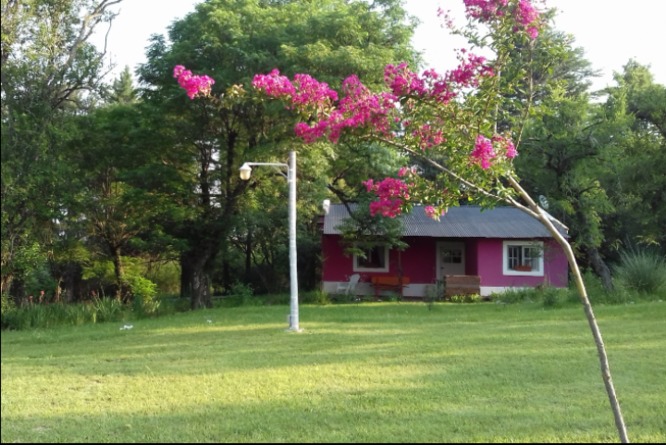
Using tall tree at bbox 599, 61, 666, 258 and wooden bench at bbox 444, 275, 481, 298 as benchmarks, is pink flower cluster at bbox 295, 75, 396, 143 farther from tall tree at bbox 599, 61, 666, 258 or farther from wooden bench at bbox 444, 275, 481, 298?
wooden bench at bbox 444, 275, 481, 298

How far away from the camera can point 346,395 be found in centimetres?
656

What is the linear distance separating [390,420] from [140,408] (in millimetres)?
2466

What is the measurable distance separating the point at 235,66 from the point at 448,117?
12.8 m

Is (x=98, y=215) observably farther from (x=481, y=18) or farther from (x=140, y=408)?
(x=481, y=18)

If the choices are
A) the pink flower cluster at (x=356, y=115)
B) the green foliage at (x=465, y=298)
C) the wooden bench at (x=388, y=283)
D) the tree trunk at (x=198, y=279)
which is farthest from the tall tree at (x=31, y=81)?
the green foliage at (x=465, y=298)

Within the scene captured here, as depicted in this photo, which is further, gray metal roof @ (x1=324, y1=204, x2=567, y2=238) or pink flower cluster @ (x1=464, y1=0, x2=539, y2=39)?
gray metal roof @ (x1=324, y1=204, x2=567, y2=238)

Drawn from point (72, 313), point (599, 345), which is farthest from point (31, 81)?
point (72, 313)

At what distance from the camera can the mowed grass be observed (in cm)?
531

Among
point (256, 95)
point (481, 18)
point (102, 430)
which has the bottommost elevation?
point (102, 430)

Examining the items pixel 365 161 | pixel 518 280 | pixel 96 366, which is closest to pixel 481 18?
pixel 96 366

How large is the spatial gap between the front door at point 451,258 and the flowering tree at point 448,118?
19.4 metres

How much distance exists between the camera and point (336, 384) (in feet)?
23.3

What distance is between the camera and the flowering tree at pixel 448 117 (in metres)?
4.79

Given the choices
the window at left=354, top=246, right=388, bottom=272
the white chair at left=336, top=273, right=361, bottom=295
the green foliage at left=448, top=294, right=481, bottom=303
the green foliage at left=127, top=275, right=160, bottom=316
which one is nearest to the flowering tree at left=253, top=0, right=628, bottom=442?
the green foliage at left=127, top=275, right=160, bottom=316
